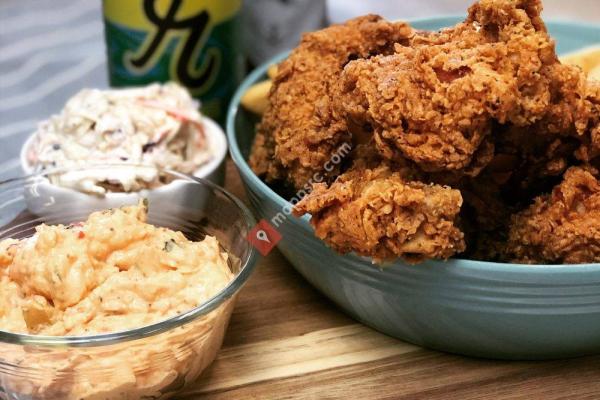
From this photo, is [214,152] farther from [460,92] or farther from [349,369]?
[460,92]

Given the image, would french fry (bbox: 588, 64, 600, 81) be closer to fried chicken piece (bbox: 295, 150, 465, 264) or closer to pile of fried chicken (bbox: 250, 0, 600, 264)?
pile of fried chicken (bbox: 250, 0, 600, 264)

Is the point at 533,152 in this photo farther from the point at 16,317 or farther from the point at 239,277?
the point at 16,317

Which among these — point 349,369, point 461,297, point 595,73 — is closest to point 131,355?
point 349,369

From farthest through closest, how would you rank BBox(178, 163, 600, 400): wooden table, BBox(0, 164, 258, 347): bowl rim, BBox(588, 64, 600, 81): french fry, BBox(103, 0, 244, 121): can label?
BBox(103, 0, 244, 121): can label < BBox(588, 64, 600, 81): french fry < BBox(178, 163, 600, 400): wooden table < BBox(0, 164, 258, 347): bowl rim

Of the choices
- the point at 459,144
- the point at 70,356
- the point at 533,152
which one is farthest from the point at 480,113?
the point at 70,356

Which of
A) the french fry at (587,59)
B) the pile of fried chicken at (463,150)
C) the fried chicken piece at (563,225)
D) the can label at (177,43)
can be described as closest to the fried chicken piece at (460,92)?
the pile of fried chicken at (463,150)

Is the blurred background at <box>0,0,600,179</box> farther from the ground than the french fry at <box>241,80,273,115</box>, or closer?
closer

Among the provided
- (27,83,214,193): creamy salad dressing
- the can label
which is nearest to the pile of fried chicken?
(27,83,214,193): creamy salad dressing
